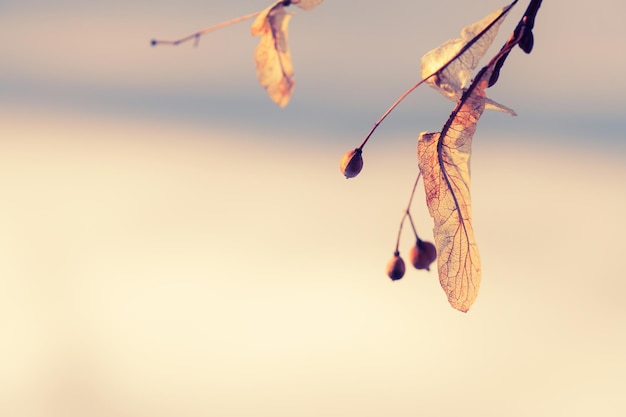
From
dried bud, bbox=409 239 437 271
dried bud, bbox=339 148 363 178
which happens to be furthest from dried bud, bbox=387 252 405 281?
dried bud, bbox=339 148 363 178

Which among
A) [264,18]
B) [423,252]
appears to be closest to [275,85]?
[264,18]

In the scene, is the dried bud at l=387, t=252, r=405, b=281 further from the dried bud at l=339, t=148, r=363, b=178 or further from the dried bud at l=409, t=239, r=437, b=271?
the dried bud at l=339, t=148, r=363, b=178

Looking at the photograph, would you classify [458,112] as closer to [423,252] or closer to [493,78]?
[493,78]

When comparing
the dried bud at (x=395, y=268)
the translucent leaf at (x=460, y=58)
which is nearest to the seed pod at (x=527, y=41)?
the translucent leaf at (x=460, y=58)

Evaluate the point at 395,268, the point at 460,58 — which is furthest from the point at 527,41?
the point at 395,268

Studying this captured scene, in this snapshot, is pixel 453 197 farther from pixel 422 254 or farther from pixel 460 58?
pixel 422 254
